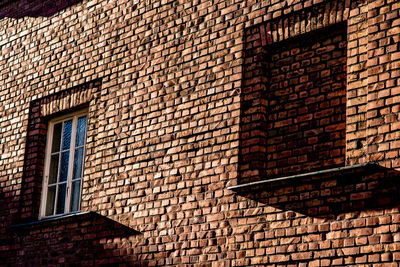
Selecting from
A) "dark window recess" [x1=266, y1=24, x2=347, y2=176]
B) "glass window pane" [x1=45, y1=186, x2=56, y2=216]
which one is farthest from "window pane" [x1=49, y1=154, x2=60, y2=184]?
"dark window recess" [x1=266, y1=24, x2=347, y2=176]

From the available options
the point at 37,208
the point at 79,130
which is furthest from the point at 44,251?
the point at 79,130

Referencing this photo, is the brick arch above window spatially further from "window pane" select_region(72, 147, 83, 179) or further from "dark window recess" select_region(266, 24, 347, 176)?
"dark window recess" select_region(266, 24, 347, 176)

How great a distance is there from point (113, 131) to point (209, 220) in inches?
82.0

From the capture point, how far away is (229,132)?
809cm

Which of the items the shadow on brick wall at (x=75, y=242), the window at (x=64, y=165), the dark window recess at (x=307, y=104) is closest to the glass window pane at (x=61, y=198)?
the window at (x=64, y=165)

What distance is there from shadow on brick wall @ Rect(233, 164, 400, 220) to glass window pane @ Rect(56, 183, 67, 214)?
3396mm

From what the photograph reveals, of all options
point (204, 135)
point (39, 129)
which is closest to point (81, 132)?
point (39, 129)

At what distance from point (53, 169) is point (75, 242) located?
145 cm

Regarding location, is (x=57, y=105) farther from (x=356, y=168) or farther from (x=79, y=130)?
(x=356, y=168)

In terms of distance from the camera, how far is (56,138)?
10.5 metres

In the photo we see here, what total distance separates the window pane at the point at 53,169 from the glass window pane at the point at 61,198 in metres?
0.19

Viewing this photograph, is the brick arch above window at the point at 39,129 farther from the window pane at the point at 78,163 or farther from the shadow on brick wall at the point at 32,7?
the shadow on brick wall at the point at 32,7

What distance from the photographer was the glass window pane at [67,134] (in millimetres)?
10258

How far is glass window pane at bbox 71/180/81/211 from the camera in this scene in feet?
32.3
